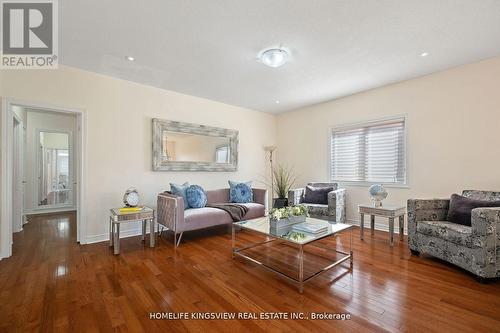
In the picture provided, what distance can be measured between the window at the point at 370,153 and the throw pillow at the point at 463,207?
42.8 inches

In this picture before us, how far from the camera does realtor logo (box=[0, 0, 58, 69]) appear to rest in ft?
6.81

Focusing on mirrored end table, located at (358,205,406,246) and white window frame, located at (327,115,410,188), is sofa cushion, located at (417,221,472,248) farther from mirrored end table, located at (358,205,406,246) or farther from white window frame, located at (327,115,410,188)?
white window frame, located at (327,115,410,188)

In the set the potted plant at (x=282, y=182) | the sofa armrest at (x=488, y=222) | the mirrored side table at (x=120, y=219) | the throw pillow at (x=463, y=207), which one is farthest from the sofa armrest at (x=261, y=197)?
the sofa armrest at (x=488, y=222)

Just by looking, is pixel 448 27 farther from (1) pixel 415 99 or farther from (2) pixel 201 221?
(2) pixel 201 221

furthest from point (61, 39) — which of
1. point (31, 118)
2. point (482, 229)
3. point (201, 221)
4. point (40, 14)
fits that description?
A: point (482, 229)

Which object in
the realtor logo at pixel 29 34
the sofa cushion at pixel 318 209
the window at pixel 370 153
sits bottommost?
the sofa cushion at pixel 318 209

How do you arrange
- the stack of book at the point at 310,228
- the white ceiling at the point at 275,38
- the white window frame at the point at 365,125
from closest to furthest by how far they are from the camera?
the white ceiling at the point at 275,38
the stack of book at the point at 310,228
the white window frame at the point at 365,125

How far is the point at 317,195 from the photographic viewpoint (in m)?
4.29

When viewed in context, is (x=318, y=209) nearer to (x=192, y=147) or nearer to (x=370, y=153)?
(x=370, y=153)

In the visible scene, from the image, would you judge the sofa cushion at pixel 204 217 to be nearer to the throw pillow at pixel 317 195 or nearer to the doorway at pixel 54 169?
the throw pillow at pixel 317 195

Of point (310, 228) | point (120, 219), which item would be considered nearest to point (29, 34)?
point (120, 219)

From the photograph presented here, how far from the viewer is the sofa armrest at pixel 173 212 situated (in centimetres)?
317

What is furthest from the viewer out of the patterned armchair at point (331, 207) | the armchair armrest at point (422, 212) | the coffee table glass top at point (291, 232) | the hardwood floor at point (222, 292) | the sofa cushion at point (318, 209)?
the sofa cushion at point (318, 209)

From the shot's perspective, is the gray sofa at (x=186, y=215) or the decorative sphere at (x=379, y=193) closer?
the gray sofa at (x=186, y=215)
